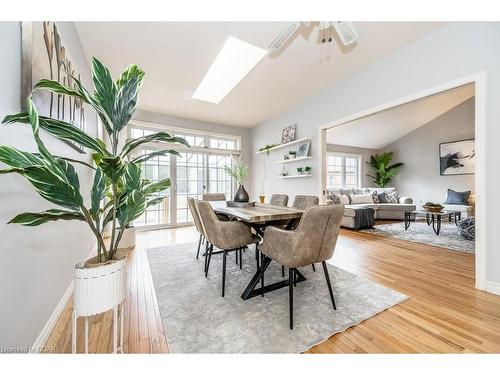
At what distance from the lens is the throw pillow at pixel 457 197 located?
5371mm

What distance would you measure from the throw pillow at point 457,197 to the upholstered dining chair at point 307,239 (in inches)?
→ 251

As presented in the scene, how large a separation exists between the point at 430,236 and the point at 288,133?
3.37 m

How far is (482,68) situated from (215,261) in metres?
3.44

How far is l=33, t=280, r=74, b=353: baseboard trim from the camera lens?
1.16m

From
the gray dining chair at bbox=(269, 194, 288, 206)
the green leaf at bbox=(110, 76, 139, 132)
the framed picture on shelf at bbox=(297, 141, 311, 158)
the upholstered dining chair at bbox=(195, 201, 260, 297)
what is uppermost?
the framed picture on shelf at bbox=(297, 141, 311, 158)

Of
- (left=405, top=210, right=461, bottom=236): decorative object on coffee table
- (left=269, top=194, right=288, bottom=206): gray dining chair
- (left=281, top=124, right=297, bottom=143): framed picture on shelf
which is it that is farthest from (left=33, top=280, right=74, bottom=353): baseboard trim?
(left=405, top=210, right=461, bottom=236): decorative object on coffee table

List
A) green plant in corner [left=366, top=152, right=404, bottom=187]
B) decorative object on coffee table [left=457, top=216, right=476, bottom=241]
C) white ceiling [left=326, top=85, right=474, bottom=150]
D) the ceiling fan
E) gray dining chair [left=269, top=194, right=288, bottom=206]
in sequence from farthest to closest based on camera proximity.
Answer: green plant in corner [left=366, top=152, right=404, bottom=187] < white ceiling [left=326, top=85, right=474, bottom=150] < decorative object on coffee table [left=457, top=216, right=476, bottom=241] < gray dining chair [left=269, top=194, right=288, bottom=206] < the ceiling fan

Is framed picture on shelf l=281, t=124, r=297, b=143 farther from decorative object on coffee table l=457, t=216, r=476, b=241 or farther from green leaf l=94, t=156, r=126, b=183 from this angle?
green leaf l=94, t=156, r=126, b=183

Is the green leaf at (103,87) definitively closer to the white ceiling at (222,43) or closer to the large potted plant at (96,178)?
the large potted plant at (96,178)

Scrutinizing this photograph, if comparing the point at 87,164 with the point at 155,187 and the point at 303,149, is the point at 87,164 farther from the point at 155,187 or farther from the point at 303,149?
the point at 303,149

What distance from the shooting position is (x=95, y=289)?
36.8 inches
